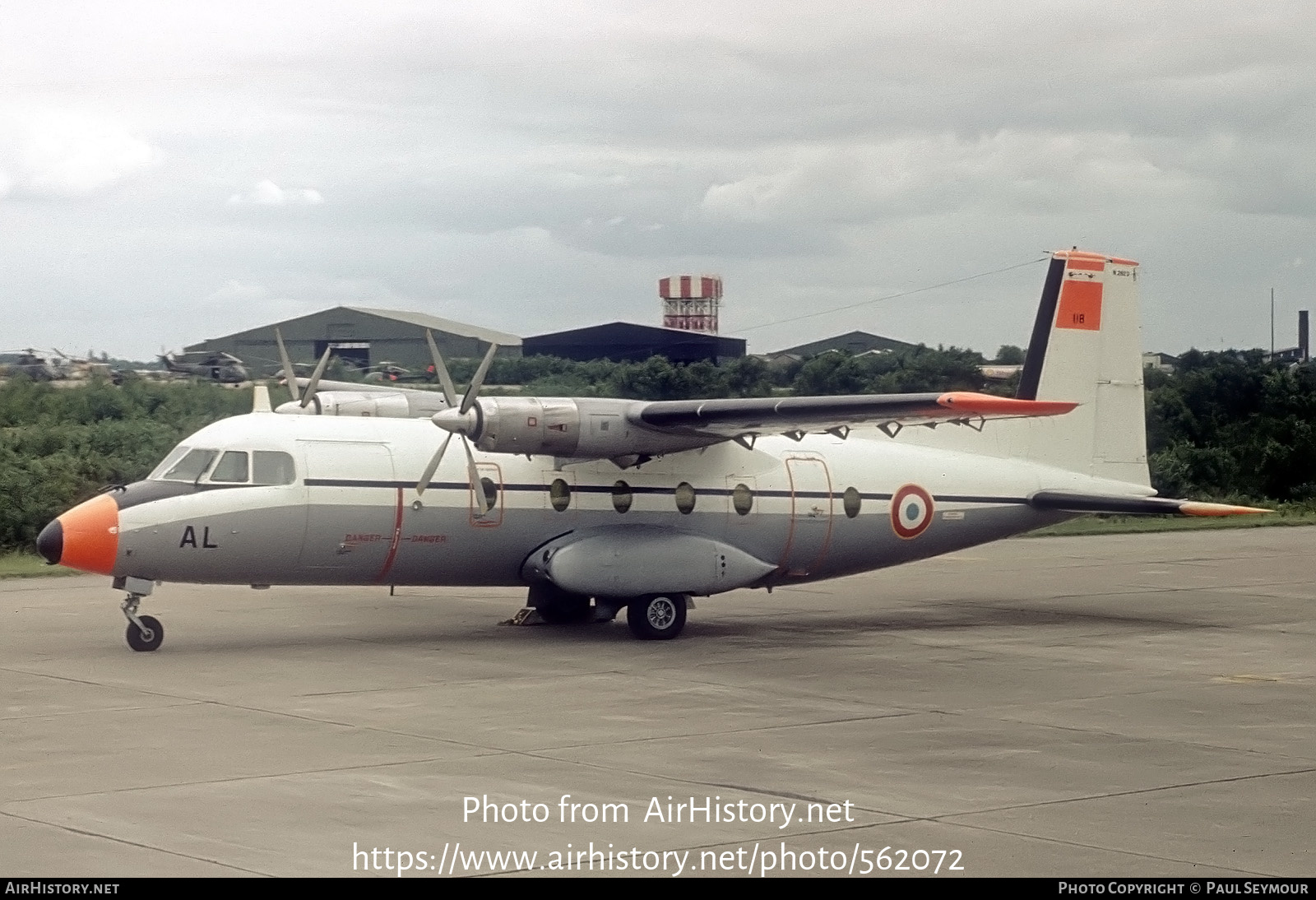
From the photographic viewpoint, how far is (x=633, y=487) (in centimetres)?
1967

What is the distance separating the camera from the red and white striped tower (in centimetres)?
6231

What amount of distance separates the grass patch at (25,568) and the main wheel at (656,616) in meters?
11.2

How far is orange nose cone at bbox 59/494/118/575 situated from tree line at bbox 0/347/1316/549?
13.5m

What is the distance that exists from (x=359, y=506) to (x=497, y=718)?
5.27 m

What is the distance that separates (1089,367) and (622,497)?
24.9ft

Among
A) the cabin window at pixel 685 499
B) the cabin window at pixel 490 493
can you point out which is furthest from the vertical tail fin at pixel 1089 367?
the cabin window at pixel 490 493

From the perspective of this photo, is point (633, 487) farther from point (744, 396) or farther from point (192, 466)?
point (744, 396)

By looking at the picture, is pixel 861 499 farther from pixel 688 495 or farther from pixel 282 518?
pixel 282 518

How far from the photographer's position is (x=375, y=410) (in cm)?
2222

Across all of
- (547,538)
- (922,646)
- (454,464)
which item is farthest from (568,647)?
(922,646)

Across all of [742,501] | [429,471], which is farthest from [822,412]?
[429,471]

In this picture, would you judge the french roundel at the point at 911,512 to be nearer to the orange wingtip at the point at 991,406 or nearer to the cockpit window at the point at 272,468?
the orange wingtip at the point at 991,406

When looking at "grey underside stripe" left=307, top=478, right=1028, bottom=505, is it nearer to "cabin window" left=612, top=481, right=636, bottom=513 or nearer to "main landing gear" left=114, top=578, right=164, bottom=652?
"cabin window" left=612, top=481, right=636, bottom=513
